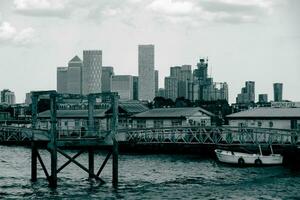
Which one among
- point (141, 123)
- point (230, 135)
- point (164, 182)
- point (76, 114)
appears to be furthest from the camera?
point (76, 114)

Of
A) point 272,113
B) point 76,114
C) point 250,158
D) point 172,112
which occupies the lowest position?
point 250,158

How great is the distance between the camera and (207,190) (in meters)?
46.4

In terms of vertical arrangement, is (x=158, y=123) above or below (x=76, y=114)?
below

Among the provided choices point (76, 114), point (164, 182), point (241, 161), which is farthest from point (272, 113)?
point (76, 114)

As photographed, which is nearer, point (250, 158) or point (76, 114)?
point (250, 158)

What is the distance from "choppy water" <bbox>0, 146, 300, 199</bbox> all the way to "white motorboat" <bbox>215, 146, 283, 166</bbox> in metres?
1.99

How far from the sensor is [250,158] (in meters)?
67.6

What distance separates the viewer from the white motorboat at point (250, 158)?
6681cm

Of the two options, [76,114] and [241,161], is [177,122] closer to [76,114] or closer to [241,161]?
[76,114]

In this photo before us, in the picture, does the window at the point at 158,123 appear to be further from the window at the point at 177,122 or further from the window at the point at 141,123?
the window at the point at 177,122

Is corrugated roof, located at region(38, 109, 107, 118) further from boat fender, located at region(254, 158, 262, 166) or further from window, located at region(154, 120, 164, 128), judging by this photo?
boat fender, located at region(254, 158, 262, 166)

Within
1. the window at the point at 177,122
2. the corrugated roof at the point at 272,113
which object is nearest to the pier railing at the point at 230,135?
the corrugated roof at the point at 272,113

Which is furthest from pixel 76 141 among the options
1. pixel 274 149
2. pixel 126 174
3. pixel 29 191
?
pixel 274 149

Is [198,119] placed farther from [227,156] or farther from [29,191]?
[29,191]
